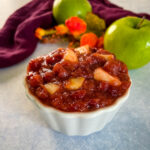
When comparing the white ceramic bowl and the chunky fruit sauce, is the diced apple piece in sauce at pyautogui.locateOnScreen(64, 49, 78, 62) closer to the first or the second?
the chunky fruit sauce

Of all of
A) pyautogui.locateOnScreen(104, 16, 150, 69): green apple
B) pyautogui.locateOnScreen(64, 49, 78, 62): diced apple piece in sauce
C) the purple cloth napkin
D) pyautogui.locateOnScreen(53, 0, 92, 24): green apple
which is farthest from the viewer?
pyautogui.locateOnScreen(53, 0, 92, 24): green apple

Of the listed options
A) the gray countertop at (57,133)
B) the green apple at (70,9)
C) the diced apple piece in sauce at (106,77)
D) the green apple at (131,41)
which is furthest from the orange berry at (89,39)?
the diced apple piece in sauce at (106,77)

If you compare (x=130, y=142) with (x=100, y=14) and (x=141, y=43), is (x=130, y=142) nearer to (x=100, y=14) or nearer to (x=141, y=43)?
(x=141, y=43)

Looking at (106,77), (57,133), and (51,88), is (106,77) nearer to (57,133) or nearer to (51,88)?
(51,88)

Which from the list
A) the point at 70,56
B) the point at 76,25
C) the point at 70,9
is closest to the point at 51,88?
the point at 70,56

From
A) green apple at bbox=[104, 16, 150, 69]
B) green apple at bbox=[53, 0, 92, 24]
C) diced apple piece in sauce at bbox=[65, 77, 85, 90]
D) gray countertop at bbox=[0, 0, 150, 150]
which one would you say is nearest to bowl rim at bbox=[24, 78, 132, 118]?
diced apple piece in sauce at bbox=[65, 77, 85, 90]
